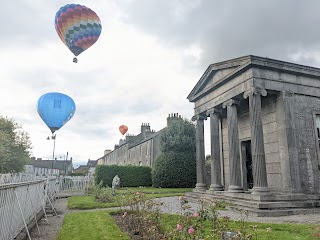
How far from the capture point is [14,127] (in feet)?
136

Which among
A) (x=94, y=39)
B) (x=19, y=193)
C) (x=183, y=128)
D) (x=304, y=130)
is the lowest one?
(x=19, y=193)

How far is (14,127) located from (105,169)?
2334 centimetres

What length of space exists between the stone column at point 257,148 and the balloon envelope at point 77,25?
1259 cm

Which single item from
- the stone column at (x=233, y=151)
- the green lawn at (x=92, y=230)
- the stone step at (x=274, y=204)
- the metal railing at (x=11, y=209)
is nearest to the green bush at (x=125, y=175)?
the stone column at (x=233, y=151)

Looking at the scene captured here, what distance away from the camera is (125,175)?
27.5 m

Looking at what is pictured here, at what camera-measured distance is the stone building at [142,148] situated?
3594 centimetres

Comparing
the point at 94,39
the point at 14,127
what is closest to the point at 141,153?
the point at 14,127

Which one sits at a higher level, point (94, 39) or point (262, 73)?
point (94, 39)

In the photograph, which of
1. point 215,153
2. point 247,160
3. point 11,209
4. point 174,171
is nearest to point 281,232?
point 11,209

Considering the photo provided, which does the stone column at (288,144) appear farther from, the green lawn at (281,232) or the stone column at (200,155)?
the stone column at (200,155)

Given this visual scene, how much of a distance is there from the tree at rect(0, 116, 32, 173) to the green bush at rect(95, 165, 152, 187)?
15.5 meters

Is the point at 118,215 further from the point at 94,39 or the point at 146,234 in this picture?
the point at 94,39

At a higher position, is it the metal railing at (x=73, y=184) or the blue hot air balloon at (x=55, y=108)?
the blue hot air balloon at (x=55, y=108)

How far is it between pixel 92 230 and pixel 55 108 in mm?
17050
